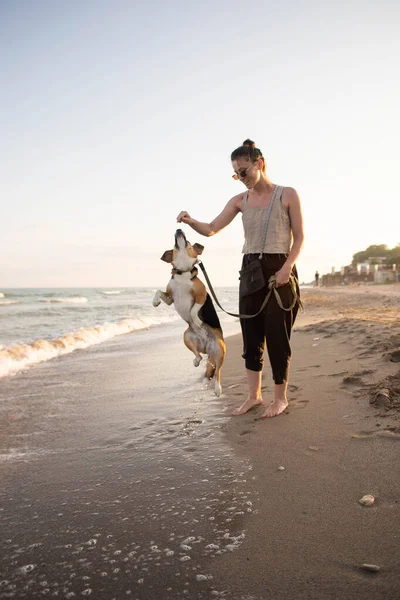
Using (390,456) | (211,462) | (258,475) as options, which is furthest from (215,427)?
(390,456)

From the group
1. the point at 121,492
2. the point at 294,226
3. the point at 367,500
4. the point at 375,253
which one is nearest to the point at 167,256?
the point at 294,226

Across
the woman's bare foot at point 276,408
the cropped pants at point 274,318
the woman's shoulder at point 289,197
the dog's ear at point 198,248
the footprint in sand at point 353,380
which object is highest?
the woman's shoulder at point 289,197

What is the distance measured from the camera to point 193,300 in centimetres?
377

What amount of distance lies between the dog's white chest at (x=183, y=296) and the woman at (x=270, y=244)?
1.65 feet

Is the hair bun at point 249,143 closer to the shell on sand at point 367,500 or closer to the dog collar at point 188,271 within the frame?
the dog collar at point 188,271

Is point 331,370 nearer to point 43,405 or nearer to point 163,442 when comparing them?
point 163,442

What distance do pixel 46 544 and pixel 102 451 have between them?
1199mm

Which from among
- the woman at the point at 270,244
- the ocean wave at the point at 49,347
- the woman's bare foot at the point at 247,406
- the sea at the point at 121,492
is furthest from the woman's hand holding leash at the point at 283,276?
the ocean wave at the point at 49,347

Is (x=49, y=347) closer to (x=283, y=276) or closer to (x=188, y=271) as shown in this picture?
(x=188, y=271)

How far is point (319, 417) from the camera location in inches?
138

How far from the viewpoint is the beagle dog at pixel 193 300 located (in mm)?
3770

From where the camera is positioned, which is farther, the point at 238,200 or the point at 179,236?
the point at 238,200

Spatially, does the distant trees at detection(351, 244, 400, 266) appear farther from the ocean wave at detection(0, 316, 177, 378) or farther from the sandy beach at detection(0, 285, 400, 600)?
the sandy beach at detection(0, 285, 400, 600)

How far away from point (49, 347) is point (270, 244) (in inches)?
256
